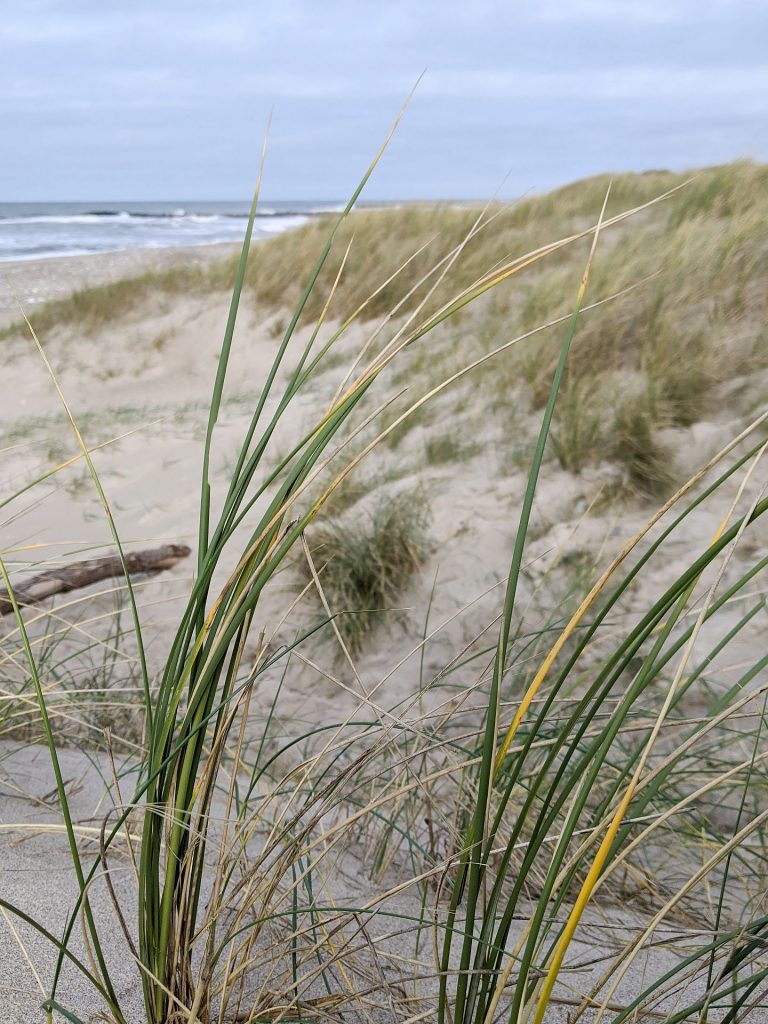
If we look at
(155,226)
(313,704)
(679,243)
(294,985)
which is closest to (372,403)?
(679,243)

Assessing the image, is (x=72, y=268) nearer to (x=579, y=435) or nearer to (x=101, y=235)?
(x=101, y=235)

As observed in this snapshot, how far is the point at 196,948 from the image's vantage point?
3.48ft

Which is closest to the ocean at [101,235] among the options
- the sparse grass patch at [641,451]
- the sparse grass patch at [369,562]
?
the sparse grass patch at [641,451]

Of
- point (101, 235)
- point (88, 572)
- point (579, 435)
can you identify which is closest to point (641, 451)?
point (579, 435)

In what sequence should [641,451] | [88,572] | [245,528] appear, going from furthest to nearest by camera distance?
1. [245,528]
2. [641,451]
3. [88,572]

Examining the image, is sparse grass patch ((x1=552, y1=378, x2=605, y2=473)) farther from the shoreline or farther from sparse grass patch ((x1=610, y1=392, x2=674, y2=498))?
the shoreline

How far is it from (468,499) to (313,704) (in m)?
1.03

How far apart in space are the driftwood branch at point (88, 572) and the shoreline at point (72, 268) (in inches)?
356

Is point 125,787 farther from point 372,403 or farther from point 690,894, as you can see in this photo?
point 372,403

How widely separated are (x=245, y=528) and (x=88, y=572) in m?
0.94

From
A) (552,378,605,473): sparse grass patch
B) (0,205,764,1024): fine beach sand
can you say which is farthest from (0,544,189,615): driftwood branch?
(552,378,605,473): sparse grass patch

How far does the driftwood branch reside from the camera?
250 centimetres

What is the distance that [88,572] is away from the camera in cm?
290

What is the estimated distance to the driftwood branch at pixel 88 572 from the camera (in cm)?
250
